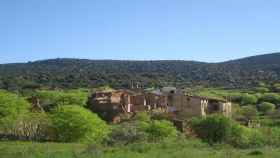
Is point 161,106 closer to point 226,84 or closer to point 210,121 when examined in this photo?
point 210,121

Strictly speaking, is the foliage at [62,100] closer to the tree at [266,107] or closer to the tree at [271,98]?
the tree at [266,107]

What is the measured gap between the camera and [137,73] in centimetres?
14338

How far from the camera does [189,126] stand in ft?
158

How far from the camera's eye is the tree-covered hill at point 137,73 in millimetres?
123500

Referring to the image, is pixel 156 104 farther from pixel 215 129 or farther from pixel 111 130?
pixel 215 129

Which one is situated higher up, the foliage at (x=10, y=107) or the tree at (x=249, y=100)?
the foliage at (x=10, y=107)

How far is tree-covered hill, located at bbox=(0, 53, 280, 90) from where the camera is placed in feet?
405

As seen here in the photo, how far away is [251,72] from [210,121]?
4053 inches

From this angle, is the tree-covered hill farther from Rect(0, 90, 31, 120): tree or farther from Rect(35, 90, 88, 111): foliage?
Rect(0, 90, 31, 120): tree

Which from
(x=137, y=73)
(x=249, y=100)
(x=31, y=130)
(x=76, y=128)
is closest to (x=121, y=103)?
(x=249, y=100)

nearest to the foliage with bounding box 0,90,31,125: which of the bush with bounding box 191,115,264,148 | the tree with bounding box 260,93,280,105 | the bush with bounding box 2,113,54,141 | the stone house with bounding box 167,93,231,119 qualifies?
the bush with bounding box 2,113,54,141

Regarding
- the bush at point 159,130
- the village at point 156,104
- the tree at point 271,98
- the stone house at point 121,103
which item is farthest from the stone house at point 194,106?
the bush at point 159,130

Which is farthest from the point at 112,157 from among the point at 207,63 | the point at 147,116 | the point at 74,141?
the point at 207,63

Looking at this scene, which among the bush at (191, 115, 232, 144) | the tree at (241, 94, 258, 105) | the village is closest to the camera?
the bush at (191, 115, 232, 144)
